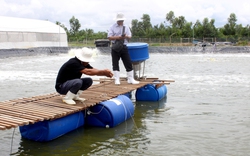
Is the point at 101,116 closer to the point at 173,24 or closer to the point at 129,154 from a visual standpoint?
the point at 129,154

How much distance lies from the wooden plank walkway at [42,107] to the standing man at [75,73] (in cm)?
27

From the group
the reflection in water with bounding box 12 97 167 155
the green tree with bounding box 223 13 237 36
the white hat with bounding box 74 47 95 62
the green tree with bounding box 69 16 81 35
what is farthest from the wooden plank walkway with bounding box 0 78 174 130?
the green tree with bounding box 69 16 81 35

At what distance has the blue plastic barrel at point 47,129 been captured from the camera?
5.69 metres

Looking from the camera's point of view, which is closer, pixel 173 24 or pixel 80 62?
pixel 80 62

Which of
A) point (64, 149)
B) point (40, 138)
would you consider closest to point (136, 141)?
point (64, 149)

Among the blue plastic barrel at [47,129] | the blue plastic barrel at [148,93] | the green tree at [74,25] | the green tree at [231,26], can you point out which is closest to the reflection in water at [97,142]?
the blue plastic barrel at [47,129]

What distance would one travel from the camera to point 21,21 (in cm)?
4166

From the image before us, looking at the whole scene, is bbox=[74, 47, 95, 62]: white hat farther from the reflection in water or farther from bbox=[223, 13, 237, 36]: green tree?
bbox=[223, 13, 237, 36]: green tree

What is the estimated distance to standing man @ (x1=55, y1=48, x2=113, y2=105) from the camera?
20.7 feet

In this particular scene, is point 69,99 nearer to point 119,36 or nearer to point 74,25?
point 119,36

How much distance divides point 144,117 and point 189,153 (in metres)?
2.52

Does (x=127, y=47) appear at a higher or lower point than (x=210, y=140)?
higher

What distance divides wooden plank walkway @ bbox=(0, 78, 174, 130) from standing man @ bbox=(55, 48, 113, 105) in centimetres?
27

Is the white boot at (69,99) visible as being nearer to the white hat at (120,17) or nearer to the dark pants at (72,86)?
the dark pants at (72,86)
